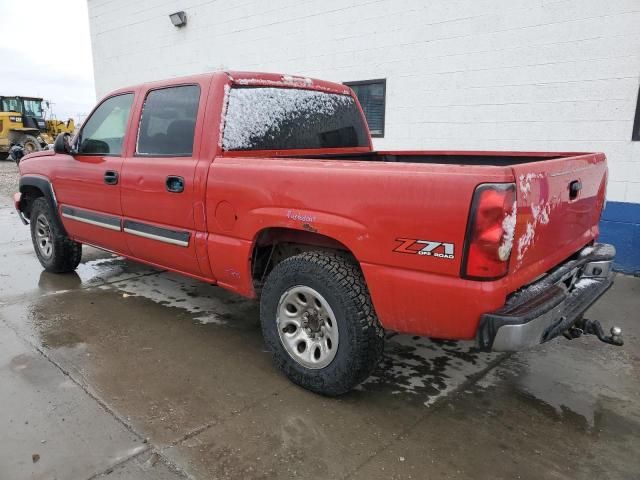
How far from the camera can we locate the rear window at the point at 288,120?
3.36 metres

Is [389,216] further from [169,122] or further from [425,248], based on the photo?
[169,122]

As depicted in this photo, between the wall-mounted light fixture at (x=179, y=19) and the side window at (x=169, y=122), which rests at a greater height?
the wall-mounted light fixture at (x=179, y=19)

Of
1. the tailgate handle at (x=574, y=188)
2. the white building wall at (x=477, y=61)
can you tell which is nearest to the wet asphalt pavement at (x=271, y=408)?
the tailgate handle at (x=574, y=188)

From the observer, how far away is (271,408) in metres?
2.79

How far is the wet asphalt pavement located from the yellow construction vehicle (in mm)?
21297

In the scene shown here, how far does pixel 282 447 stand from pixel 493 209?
60.6 inches

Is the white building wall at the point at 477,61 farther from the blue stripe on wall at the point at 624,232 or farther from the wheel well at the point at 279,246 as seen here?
the wheel well at the point at 279,246

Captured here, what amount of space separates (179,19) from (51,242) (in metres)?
6.32

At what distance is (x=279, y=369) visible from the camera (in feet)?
10.3

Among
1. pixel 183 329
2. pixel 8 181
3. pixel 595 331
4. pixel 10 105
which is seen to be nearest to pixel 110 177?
pixel 183 329

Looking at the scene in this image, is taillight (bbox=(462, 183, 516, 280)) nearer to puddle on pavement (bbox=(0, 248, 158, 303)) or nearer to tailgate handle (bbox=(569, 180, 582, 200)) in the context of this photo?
tailgate handle (bbox=(569, 180, 582, 200))

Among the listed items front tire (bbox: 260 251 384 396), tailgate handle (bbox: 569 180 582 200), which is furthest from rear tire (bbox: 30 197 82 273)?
tailgate handle (bbox: 569 180 582 200)

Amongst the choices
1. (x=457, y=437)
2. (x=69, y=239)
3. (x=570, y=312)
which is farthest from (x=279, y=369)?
(x=69, y=239)

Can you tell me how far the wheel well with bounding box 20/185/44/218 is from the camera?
5.29 metres
